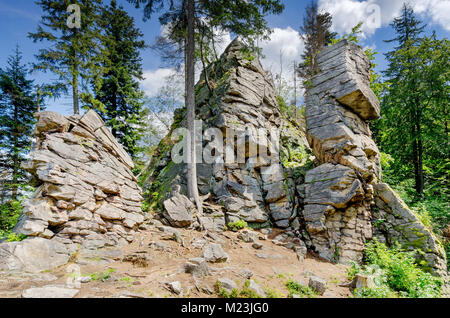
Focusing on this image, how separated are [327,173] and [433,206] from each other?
26.5ft

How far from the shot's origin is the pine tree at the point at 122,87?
14.9 metres

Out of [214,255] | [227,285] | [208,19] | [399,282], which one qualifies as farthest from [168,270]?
[208,19]

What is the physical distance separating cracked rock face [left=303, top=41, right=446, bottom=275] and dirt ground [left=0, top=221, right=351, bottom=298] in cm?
162

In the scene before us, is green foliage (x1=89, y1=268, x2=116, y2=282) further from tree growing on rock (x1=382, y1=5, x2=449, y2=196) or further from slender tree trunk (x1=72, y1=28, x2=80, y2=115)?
tree growing on rock (x1=382, y1=5, x2=449, y2=196)

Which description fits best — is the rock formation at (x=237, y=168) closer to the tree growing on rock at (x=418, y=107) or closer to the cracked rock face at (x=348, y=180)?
the cracked rock face at (x=348, y=180)

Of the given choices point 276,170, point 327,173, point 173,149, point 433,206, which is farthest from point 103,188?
point 433,206

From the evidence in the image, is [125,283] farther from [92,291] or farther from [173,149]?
[173,149]

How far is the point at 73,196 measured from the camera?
19.4 feet

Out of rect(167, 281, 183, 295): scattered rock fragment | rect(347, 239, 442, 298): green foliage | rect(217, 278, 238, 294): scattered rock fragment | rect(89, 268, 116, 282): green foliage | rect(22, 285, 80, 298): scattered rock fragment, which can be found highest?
rect(22, 285, 80, 298): scattered rock fragment

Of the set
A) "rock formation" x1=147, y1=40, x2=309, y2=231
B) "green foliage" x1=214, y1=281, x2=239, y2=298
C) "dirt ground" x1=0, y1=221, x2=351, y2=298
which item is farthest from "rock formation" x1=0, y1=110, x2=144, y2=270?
"green foliage" x1=214, y1=281, x2=239, y2=298

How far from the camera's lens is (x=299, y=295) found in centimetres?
476

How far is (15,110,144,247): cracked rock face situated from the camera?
5469 mm

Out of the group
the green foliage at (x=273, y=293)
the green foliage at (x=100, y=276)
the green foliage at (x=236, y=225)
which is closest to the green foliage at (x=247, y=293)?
the green foliage at (x=273, y=293)
